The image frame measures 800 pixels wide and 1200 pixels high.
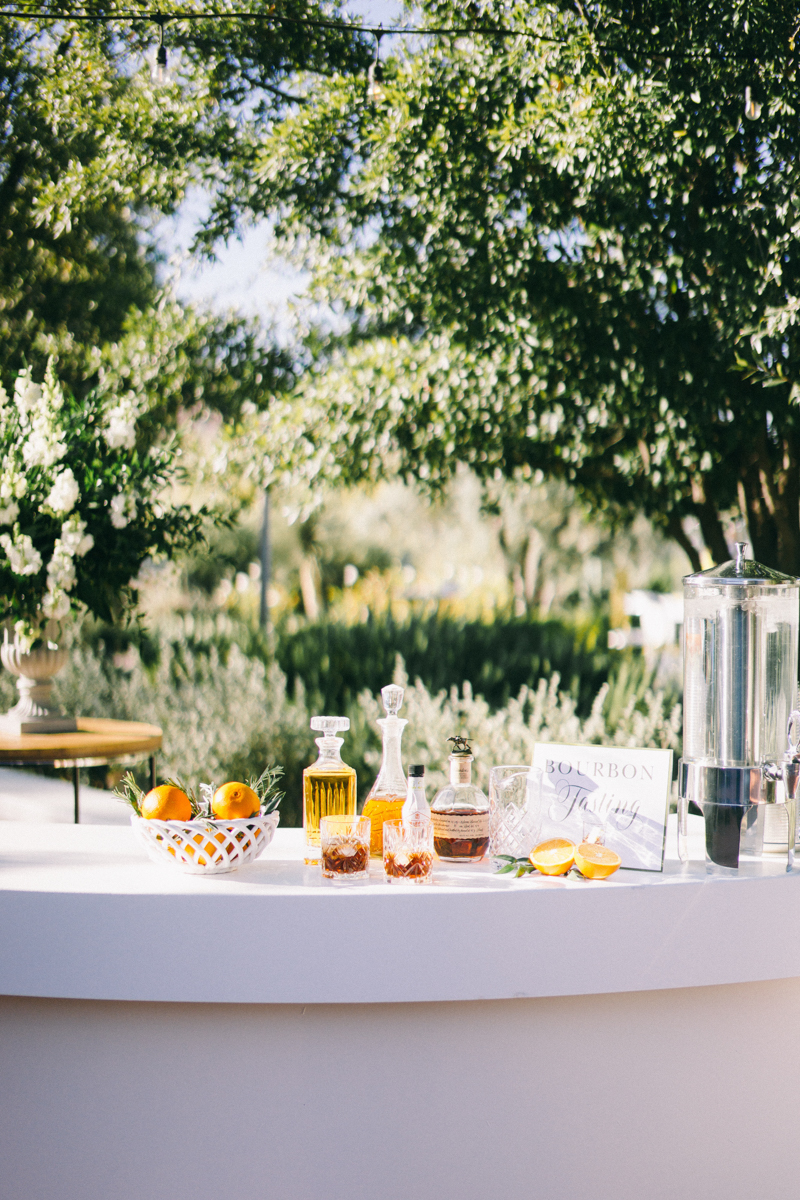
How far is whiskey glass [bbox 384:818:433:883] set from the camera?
121cm

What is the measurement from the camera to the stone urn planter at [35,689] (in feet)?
7.76

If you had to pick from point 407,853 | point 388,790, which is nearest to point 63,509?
point 388,790

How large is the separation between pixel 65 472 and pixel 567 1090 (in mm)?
1600

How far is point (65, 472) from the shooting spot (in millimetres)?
2127

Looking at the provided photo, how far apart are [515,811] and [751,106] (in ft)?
6.30

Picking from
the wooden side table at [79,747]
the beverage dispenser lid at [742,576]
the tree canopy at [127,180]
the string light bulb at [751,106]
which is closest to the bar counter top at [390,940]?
the beverage dispenser lid at [742,576]

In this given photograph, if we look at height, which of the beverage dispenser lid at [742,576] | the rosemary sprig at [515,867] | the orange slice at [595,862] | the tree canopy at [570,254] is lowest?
the rosemary sprig at [515,867]

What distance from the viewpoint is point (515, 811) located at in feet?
4.31

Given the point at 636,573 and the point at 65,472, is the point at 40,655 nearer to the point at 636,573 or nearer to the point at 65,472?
the point at 65,472

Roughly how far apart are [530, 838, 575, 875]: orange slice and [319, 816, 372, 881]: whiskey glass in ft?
0.73

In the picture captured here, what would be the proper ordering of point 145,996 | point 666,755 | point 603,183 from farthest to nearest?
point 603,183, point 666,755, point 145,996

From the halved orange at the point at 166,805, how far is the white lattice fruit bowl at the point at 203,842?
0.08ft

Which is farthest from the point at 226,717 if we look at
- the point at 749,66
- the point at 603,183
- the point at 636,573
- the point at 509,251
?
the point at 749,66

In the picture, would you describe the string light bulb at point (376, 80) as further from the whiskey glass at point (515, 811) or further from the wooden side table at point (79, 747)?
the whiskey glass at point (515, 811)
